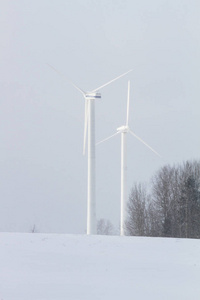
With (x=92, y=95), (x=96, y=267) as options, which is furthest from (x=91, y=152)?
(x=96, y=267)

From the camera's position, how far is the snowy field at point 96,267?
16.5m

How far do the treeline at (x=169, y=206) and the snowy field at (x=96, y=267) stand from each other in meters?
38.0

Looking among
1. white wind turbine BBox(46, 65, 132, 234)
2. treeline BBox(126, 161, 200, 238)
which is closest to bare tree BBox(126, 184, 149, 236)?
treeline BBox(126, 161, 200, 238)

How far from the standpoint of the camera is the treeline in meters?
63.8

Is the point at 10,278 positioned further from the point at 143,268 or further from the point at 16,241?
the point at 16,241

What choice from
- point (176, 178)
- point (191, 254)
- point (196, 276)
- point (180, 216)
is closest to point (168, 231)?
point (180, 216)

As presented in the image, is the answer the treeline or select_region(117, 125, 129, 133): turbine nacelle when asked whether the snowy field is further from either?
the treeline

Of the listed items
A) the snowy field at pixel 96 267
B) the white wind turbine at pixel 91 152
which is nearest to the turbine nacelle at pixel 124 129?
the white wind turbine at pixel 91 152

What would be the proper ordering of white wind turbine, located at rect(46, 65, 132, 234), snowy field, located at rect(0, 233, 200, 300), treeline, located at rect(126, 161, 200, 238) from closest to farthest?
snowy field, located at rect(0, 233, 200, 300), white wind turbine, located at rect(46, 65, 132, 234), treeline, located at rect(126, 161, 200, 238)

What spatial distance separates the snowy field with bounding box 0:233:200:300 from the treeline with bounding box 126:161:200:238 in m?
38.0

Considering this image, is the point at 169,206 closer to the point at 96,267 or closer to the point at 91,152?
the point at 91,152

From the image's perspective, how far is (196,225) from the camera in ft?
209

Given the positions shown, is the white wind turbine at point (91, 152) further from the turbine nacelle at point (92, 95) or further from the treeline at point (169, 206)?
the treeline at point (169, 206)

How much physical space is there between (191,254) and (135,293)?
23.1 feet
